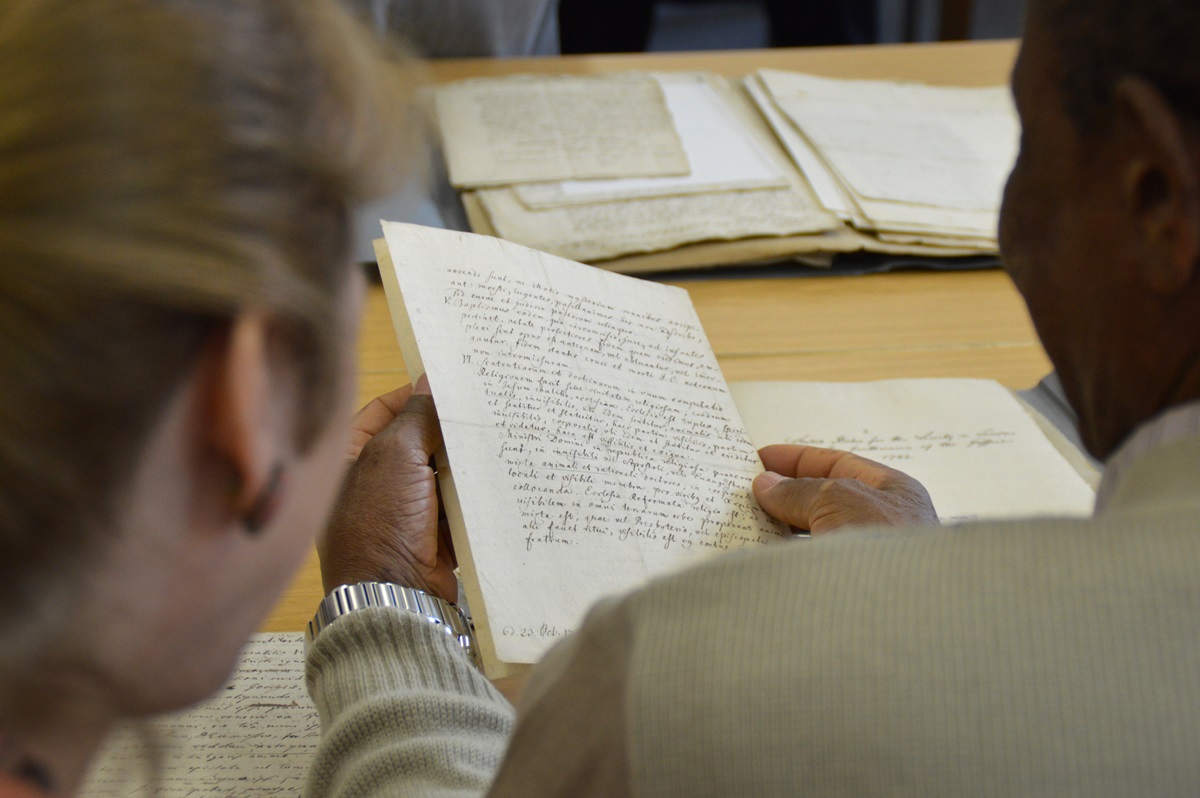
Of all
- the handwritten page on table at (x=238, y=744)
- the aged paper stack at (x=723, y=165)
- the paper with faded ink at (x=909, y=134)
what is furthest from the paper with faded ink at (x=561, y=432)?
the paper with faded ink at (x=909, y=134)

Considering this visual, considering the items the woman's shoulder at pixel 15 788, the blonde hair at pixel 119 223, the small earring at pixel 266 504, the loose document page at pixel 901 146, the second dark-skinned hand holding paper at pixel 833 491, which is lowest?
the loose document page at pixel 901 146

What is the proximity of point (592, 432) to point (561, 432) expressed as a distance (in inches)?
1.1

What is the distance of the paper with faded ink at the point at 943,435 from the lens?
0.95 m

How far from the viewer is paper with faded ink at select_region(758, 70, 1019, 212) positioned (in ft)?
4.59

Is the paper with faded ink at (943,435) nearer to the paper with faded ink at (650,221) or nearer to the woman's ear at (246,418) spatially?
the paper with faded ink at (650,221)

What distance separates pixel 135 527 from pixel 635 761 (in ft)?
0.66

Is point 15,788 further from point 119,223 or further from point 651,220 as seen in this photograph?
point 651,220

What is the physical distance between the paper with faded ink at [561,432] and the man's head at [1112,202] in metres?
0.33

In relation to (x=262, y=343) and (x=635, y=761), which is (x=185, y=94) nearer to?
(x=262, y=343)

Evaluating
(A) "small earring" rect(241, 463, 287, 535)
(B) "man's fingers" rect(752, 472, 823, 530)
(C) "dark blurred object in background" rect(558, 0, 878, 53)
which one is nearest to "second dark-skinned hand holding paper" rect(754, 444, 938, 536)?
(B) "man's fingers" rect(752, 472, 823, 530)

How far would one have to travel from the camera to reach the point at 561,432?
2.78 feet

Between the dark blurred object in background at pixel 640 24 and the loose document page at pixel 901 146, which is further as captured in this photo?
the dark blurred object in background at pixel 640 24

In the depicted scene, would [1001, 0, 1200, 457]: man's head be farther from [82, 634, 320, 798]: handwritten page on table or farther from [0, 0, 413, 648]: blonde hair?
A: [82, 634, 320, 798]: handwritten page on table

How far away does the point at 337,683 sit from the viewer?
730 millimetres
